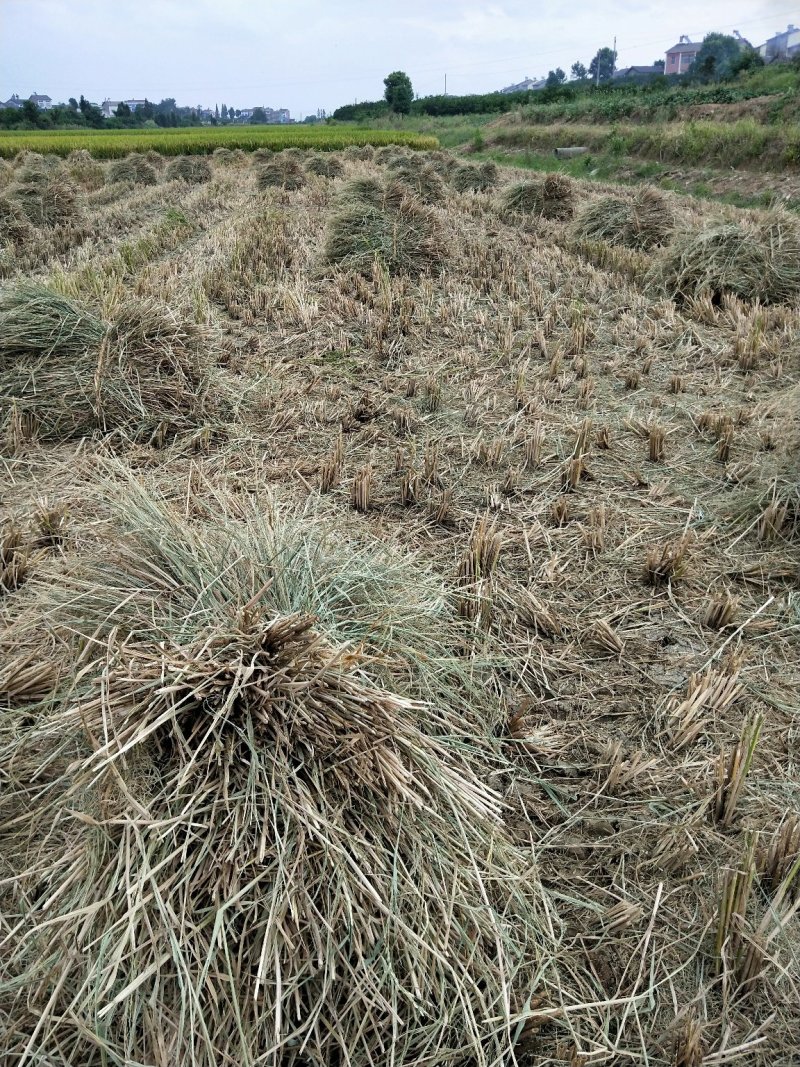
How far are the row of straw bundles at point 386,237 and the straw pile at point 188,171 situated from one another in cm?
1160

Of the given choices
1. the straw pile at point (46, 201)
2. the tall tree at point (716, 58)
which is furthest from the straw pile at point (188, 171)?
the tall tree at point (716, 58)

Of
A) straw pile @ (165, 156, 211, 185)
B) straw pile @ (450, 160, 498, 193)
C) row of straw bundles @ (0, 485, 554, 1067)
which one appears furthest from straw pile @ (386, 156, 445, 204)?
row of straw bundles @ (0, 485, 554, 1067)

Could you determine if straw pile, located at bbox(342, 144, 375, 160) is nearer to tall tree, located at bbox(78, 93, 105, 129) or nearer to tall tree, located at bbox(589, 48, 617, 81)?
tall tree, located at bbox(78, 93, 105, 129)

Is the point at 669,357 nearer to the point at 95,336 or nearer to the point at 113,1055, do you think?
the point at 95,336

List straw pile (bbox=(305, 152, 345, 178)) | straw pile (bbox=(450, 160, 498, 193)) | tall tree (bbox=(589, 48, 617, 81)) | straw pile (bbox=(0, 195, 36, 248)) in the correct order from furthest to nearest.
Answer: tall tree (bbox=(589, 48, 617, 81))
straw pile (bbox=(305, 152, 345, 178))
straw pile (bbox=(450, 160, 498, 193))
straw pile (bbox=(0, 195, 36, 248))

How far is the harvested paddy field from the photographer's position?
138 cm

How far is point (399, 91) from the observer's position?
55.6 meters

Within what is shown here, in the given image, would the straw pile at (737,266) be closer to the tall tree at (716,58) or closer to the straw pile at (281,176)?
the straw pile at (281,176)

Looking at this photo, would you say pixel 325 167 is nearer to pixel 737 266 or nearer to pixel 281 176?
pixel 281 176

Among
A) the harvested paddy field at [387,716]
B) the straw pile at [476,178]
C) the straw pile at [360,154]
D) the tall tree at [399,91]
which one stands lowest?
the harvested paddy field at [387,716]

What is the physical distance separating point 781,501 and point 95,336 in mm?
3722

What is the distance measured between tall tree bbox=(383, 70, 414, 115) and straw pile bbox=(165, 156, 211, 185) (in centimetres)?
4520

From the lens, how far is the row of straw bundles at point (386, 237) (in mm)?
7223

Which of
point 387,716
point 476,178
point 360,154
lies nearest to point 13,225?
point 476,178
